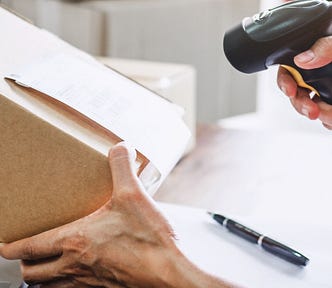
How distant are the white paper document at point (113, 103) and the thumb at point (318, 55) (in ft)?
0.53

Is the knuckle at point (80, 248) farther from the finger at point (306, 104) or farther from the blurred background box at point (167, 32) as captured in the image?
the blurred background box at point (167, 32)

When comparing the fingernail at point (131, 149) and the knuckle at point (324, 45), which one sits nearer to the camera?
the fingernail at point (131, 149)

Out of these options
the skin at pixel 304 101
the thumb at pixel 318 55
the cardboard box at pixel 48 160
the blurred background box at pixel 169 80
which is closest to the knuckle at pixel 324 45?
the thumb at pixel 318 55

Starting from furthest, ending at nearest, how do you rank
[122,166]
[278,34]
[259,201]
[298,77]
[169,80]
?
[169,80] → [259,201] → [298,77] → [278,34] → [122,166]

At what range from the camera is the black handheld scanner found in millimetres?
724

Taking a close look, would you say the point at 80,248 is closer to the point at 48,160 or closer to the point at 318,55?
the point at 48,160

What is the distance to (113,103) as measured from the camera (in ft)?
2.24

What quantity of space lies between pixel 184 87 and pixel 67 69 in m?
0.56

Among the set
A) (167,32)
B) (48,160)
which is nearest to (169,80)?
(48,160)

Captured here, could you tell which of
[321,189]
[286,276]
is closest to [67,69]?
[286,276]

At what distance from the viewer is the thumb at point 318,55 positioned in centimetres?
73

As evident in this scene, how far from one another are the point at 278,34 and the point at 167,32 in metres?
1.36

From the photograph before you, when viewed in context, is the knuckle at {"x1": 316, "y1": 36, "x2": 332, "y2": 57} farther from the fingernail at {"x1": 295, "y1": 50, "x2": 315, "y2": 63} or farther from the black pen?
the black pen

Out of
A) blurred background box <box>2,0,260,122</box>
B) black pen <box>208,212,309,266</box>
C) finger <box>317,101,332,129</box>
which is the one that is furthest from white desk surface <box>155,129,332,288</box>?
blurred background box <box>2,0,260,122</box>
